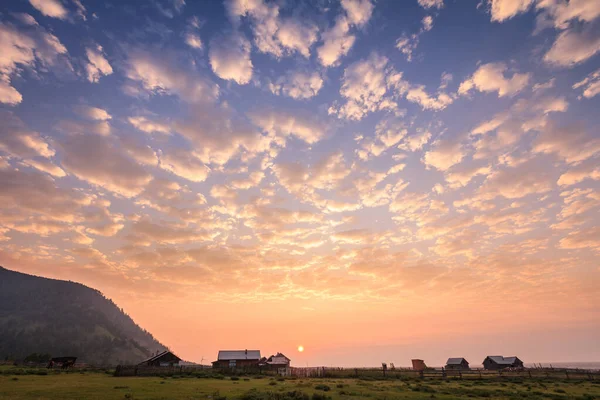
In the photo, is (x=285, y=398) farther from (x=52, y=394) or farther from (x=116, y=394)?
(x=52, y=394)

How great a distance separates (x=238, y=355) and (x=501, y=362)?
97.1 meters

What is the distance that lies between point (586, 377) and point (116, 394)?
83124mm

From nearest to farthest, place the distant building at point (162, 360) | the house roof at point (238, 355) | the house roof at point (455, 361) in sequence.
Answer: the distant building at point (162, 360) → the house roof at point (238, 355) → the house roof at point (455, 361)

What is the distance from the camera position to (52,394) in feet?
83.3

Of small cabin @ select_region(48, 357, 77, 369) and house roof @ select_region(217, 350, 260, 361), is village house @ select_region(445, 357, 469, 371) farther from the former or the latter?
small cabin @ select_region(48, 357, 77, 369)

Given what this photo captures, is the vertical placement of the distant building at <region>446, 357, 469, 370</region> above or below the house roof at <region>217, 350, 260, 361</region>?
below

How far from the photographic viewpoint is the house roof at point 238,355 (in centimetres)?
10731

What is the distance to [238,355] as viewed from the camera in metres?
109

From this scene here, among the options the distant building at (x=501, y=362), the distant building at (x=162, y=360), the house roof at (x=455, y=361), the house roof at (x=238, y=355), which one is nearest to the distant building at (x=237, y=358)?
A: the house roof at (x=238, y=355)

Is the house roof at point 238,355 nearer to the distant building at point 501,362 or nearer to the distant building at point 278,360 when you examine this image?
the distant building at point 278,360

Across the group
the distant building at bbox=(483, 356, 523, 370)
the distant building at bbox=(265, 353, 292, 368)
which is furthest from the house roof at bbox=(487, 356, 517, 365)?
the distant building at bbox=(265, 353, 292, 368)

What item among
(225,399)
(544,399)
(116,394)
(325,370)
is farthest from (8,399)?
(325,370)

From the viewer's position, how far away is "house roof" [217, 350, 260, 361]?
352 feet

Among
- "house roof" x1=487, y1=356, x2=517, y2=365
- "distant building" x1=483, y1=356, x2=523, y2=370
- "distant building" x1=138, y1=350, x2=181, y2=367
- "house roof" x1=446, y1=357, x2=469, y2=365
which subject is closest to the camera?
"distant building" x1=138, y1=350, x2=181, y2=367
